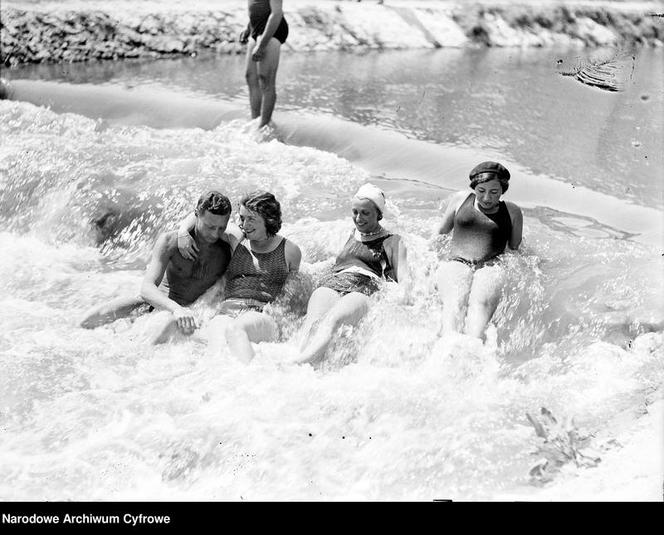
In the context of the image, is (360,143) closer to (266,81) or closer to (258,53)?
(266,81)

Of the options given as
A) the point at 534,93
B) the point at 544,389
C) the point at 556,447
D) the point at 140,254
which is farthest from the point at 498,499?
the point at 534,93

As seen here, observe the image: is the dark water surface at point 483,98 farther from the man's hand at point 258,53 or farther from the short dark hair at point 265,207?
the short dark hair at point 265,207

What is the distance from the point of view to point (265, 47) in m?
8.32

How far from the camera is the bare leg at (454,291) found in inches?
210

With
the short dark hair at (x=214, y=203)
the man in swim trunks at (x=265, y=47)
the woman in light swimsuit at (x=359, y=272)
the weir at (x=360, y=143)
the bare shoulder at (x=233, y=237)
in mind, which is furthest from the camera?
the man in swim trunks at (x=265, y=47)

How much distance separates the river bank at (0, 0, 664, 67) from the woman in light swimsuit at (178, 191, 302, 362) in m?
7.59

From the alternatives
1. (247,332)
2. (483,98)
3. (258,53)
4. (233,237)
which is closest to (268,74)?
(258,53)

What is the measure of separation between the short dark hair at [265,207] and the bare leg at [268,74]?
126 inches

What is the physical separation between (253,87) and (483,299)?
14.0ft

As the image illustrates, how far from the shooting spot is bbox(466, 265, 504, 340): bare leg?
17.3 feet

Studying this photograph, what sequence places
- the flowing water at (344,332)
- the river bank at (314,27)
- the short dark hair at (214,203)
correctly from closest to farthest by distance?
the flowing water at (344,332), the short dark hair at (214,203), the river bank at (314,27)

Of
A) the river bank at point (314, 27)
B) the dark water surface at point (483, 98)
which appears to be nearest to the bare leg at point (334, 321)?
the dark water surface at point (483, 98)
